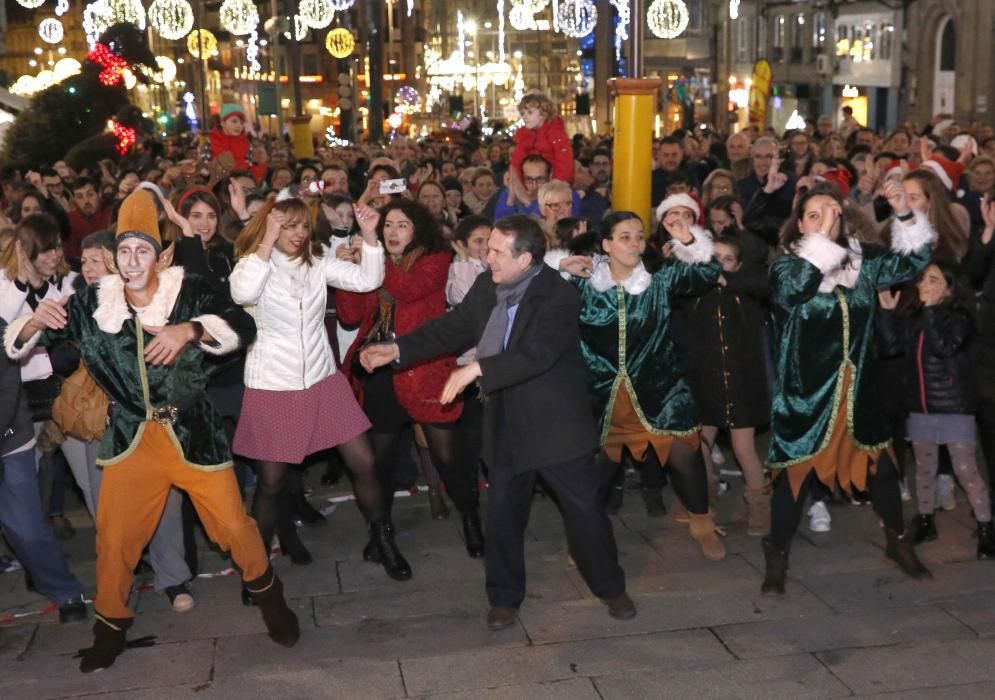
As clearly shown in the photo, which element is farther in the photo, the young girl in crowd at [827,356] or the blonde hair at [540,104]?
the blonde hair at [540,104]

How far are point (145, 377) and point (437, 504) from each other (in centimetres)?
265

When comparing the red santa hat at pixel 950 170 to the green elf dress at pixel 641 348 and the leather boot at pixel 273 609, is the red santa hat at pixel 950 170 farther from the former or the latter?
the leather boot at pixel 273 609

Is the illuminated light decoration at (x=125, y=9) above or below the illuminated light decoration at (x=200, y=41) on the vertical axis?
below

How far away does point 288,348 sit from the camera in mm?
6230

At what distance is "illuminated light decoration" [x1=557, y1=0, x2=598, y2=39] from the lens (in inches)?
1012

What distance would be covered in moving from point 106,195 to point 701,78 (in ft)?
160

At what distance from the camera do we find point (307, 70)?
92.4 metres

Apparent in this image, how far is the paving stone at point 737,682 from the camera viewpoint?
5.31 meters

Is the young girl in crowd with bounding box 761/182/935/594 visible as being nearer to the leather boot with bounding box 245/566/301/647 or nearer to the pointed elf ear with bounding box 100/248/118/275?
the leather boot with bounding box 245/566/301/647

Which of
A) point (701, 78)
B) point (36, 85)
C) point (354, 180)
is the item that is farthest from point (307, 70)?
point (354, 180)

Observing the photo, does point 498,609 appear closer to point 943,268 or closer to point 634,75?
point 943,268

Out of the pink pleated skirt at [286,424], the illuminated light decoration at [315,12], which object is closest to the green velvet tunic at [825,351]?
the pink pleated skirt at [286,424]

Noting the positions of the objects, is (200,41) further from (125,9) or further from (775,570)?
(775,570)

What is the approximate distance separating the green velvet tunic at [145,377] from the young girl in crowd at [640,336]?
6.27ft
